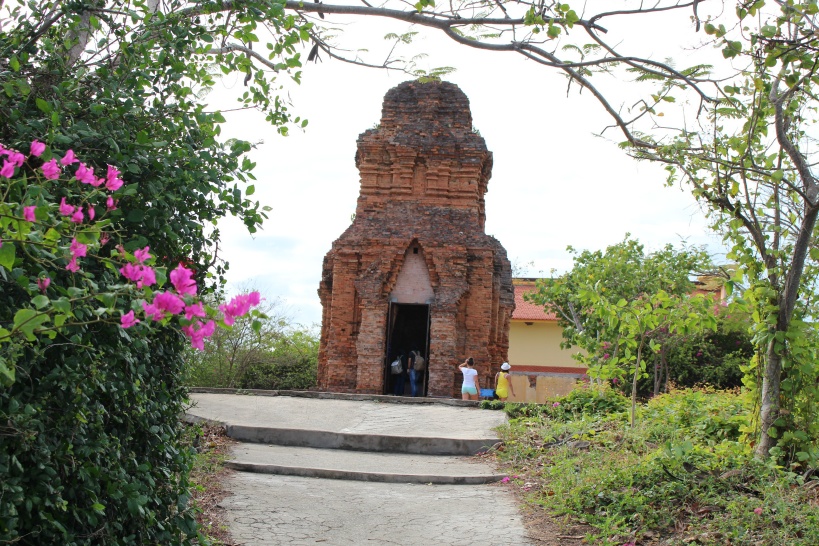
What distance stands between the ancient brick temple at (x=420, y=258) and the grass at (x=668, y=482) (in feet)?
27.2

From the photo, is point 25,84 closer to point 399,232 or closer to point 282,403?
point 282,403

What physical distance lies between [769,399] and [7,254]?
6.55 m

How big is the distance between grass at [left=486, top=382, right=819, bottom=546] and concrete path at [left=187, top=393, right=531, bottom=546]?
0.49m

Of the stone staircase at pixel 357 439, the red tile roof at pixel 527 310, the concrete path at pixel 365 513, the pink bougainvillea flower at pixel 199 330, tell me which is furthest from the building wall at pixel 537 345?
the pink bougainvillea flower at pixel 199 330

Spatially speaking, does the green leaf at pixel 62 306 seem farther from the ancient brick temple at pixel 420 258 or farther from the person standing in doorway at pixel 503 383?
the ancient brick temple at pixel 420 258

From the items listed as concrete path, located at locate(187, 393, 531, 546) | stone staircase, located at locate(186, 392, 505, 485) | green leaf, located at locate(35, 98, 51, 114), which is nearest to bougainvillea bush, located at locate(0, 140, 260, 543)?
green leaf, located at locate(35, 98, 51, 114)

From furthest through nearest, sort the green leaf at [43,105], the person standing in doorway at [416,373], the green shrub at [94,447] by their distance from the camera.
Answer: the person standing in doorway at [416,373]
the green leaf at [43,105]
the green shrub at [94,447]

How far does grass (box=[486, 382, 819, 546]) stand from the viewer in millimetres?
5797

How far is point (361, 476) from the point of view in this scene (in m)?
8.12

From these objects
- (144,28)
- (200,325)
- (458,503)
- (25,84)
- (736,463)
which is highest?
(144,28)

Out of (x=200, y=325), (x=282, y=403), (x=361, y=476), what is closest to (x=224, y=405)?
(x=282, y=403)

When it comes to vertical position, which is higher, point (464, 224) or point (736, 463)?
point (464, 224)

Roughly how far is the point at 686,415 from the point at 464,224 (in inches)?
A: 384

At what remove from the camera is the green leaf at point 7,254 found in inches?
99.4
